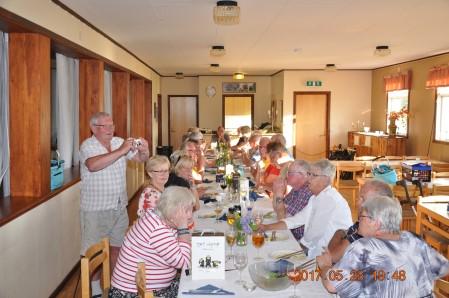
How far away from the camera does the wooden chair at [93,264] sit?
2541 millimetres

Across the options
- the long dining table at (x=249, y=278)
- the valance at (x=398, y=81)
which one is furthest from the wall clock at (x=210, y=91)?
the long dining table at (x=249, y=278)

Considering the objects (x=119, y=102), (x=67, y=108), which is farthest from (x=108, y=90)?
(x=67, y=108)

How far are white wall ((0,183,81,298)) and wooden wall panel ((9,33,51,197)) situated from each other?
28 cm

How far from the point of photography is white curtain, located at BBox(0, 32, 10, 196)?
402cm

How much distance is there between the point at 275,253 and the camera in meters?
2.96

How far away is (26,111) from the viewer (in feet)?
13.4

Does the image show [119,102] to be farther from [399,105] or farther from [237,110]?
[237,110]

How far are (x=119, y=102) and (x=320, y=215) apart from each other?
5807 mm

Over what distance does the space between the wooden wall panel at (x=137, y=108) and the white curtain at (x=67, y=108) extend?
3931 millimetres

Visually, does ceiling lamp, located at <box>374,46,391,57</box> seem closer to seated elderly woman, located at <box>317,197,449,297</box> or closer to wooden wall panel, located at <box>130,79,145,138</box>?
wooden wall panel, located at <box>130,79,145,138</box>

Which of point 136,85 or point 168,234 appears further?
point 136,85

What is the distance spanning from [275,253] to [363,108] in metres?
11.0

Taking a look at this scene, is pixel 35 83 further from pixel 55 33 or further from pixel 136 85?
pixel 136 85

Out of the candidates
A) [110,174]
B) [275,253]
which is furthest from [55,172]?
[275,253]
